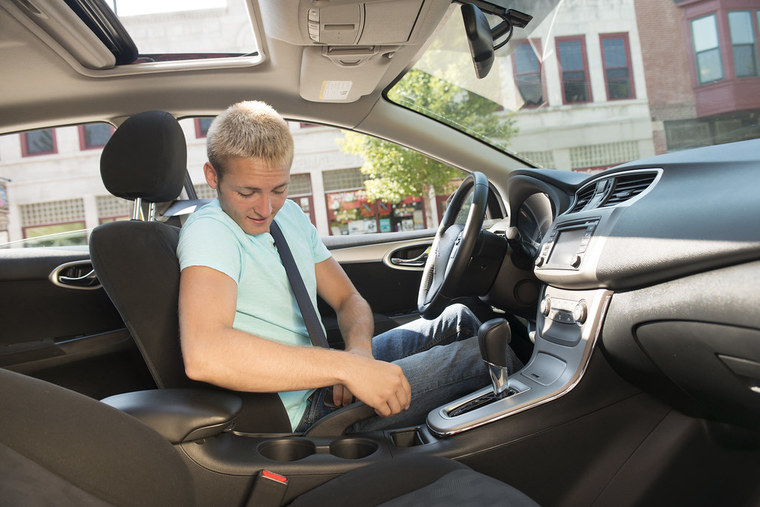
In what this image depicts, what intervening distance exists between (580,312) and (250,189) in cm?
85

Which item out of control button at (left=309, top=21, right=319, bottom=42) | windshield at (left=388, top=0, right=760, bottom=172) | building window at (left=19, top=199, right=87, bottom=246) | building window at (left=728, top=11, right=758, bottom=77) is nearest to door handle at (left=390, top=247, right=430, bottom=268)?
windshield at (left=388, top=0, right=760, bottom=172)

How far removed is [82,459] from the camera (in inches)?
28.1

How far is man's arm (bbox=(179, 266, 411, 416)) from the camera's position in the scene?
4.26 feet

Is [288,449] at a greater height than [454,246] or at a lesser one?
lesser

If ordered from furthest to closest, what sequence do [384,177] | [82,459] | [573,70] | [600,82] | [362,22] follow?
1. [384,177]
2. [600,82]
3. [573,70]
4. [362,22]
5. [82,459]

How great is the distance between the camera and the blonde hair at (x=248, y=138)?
1532 mm

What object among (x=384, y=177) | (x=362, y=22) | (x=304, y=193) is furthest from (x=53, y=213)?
(x=362, y=22)

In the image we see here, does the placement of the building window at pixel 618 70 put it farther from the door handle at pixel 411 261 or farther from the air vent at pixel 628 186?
the air vent at pixel 628 186

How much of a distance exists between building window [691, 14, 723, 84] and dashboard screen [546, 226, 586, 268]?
1050 millimetres

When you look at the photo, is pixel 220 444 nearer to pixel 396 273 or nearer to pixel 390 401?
pixel 390 401

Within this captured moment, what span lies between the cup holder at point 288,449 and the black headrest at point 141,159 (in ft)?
2.76

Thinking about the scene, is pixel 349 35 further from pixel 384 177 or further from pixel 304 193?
pixel 304 193

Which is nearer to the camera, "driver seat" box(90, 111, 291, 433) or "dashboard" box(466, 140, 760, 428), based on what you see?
"dashboard" box(466, 140, 760, 428)

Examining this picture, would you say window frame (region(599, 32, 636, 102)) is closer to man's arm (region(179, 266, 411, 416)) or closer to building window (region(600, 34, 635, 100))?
building window (region(600, 34, 635, 100))
